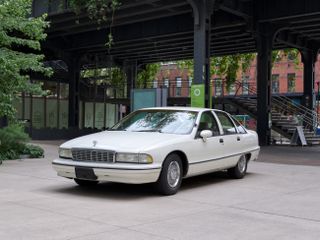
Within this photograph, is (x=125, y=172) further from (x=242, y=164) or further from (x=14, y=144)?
(x=14, y=144)

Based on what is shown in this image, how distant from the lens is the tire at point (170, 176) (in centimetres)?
867

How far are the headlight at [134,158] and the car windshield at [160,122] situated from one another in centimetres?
128

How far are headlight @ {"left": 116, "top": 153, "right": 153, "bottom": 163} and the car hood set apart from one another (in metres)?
0.08

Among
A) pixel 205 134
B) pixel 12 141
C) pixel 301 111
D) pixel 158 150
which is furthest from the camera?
pixel 301 111

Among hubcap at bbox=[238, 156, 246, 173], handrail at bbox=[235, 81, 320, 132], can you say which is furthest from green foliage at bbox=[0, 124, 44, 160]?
handrail at bbox=[235, 81, 320, 132]

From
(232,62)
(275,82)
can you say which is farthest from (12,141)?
(275,82)

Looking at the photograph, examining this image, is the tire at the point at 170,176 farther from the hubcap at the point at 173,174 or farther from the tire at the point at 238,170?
the tire at the point at 238,170

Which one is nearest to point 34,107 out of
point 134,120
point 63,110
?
point 63,110

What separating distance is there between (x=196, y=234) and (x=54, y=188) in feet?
13.5

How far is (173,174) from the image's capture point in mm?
8945

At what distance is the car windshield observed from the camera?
31.7ft

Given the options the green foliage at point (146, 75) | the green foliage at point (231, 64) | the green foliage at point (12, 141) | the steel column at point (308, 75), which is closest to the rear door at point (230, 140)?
the green foliage at point (12, 141)

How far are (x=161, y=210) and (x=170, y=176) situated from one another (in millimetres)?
1392

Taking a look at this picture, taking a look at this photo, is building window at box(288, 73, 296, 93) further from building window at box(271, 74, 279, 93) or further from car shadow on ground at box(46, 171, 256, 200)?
car shadow on ground at box(46, 171, 256, 200)
